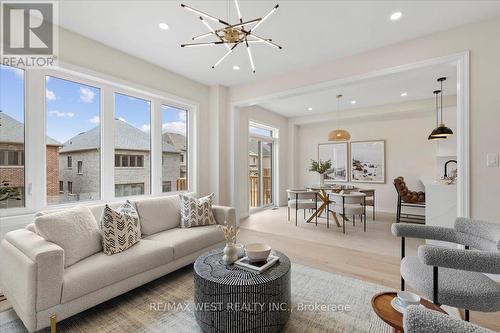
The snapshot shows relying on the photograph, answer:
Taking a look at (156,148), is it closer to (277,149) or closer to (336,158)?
(277,149)

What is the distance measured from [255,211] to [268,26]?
4623mm

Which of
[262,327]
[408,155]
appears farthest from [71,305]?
[408,155]

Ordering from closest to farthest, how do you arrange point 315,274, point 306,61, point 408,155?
point 315,274 < point 306,61 < point 408,155

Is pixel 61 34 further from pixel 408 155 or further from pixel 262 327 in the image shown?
pixel 408 155

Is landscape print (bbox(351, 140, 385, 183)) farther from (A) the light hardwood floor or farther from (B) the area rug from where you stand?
(B) the area rug

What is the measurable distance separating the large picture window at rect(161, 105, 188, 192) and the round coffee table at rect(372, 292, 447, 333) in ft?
11.6

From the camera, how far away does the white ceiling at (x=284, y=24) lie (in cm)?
241

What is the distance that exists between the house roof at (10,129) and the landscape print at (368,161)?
6.93 meters

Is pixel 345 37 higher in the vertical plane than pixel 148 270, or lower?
higher

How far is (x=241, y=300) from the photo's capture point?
162 cm

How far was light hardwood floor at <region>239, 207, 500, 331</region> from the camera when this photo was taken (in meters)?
2.69

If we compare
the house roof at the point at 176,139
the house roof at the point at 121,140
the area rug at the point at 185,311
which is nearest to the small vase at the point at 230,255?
the area rug at the point at 185,311

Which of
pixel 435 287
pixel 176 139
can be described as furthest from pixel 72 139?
pixel 435 287

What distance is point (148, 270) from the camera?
2.29 metres
